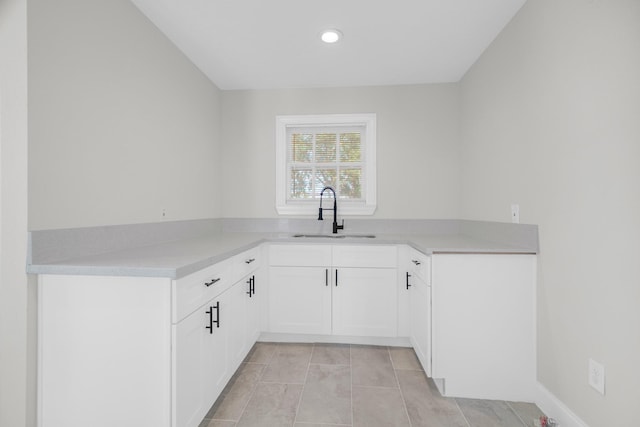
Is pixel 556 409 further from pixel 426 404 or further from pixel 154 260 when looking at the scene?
pixel 154 260

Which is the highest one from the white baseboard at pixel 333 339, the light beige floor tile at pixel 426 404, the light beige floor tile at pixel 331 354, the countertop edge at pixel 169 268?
the countertop edge at pixel 169 268

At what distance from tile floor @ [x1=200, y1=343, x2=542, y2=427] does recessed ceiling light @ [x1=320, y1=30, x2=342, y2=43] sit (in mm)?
2384

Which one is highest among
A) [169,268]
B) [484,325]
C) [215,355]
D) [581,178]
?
[581,178]

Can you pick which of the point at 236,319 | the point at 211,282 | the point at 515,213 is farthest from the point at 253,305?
the point at 515,213

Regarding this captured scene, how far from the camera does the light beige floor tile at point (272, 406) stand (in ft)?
5.37

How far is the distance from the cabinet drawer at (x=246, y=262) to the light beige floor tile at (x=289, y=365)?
2.31 ft

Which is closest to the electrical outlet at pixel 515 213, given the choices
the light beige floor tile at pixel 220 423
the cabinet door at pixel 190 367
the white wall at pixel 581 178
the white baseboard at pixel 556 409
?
the white wall at pixel 581 178

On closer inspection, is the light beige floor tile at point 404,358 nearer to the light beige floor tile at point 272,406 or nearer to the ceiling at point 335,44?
the light beige floor tile at point 272,406

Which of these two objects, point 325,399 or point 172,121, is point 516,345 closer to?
point 325,399

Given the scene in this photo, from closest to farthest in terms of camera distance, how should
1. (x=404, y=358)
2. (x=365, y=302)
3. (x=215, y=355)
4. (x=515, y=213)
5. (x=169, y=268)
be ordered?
(x=169, y=268)
(x=215, y=355)
(x=515, y=213)
(x=404, y=358)
(x=365, y=302)

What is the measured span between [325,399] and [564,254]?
60.8 inches

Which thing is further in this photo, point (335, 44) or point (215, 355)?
point (335, 44)

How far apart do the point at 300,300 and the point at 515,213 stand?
1718 millimetres

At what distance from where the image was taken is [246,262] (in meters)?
2.20
